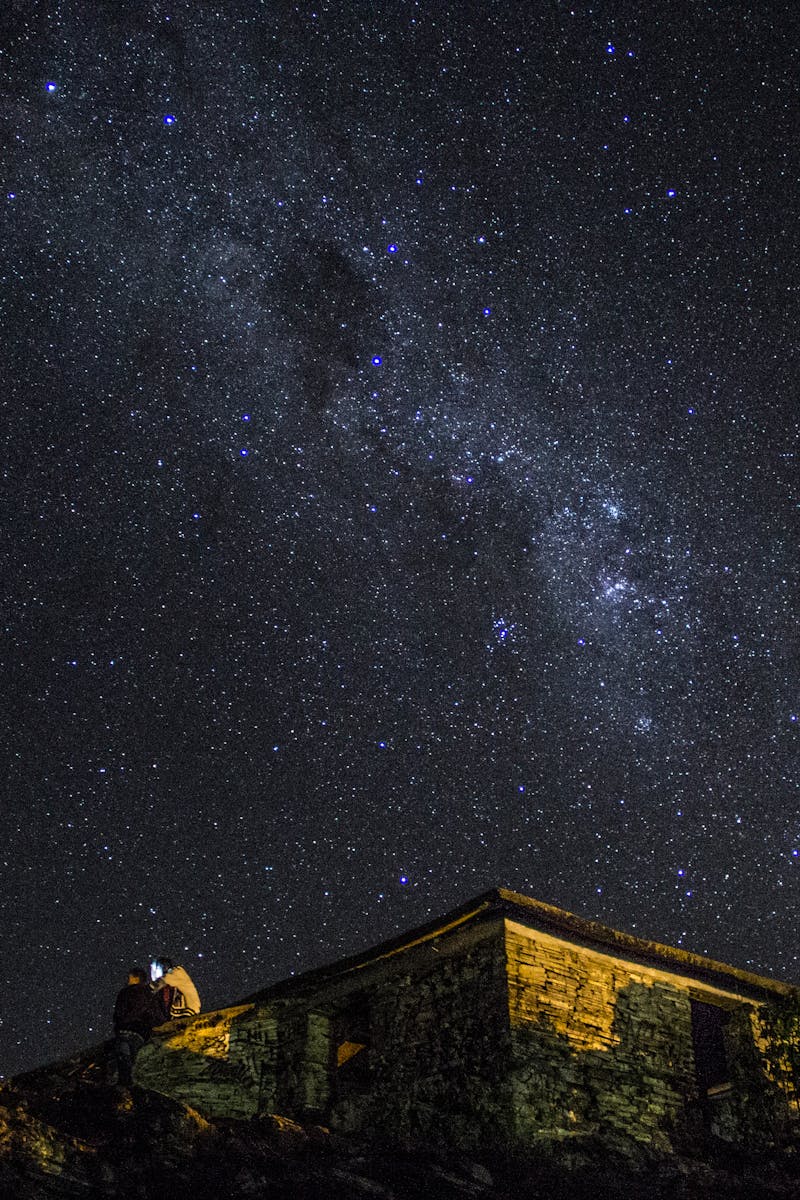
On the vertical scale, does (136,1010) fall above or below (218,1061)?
above

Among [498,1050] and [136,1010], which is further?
[136,1010]

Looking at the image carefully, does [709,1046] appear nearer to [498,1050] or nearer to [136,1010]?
[498,1050]

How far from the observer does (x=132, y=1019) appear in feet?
46.9

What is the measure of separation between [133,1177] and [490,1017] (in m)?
6.09

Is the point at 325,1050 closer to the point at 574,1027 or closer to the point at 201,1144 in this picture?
the point at 574,1027

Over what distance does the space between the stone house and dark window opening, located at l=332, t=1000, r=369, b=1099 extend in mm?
24

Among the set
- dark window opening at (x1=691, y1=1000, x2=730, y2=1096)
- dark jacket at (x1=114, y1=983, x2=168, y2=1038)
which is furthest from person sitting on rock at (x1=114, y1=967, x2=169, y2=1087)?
dark window opening at (x1=691, y1=1000, x2=730, y2=1096)

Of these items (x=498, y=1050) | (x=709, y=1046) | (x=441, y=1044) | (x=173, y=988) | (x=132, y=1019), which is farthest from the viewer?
(x=173, y=988)

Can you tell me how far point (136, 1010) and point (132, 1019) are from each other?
0.14m

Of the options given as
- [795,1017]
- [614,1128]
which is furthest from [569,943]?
[795,1017]

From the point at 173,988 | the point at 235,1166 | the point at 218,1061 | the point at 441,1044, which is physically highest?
the point at 173,988

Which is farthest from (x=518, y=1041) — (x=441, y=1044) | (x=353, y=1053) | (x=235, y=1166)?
(x=235, y=1166)

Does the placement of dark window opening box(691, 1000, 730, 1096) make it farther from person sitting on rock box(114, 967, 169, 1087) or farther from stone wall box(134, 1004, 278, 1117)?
person sitting on rock box(114, 967, 169, 1087)

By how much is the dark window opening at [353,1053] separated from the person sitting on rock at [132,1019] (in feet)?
9.35
